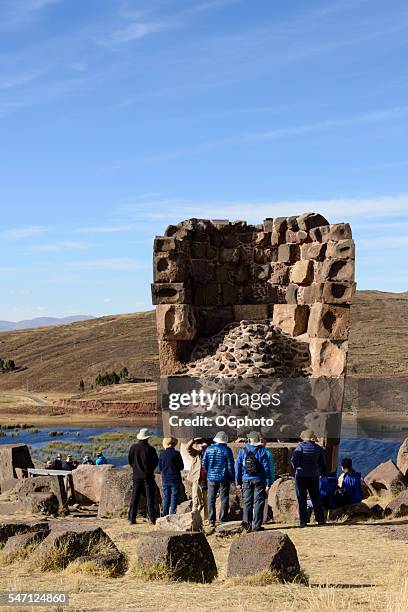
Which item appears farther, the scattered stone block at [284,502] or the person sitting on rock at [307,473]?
the scattered stone block at [284,502]

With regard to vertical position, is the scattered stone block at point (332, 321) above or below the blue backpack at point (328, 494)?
above

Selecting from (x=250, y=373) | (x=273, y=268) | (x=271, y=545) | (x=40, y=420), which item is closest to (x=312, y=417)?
(x=250, y=373)

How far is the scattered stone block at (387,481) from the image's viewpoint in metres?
15.7

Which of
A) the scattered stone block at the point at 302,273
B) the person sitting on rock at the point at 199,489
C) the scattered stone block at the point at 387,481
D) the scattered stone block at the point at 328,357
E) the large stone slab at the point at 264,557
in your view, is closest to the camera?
the large stone slab at the point at 264,557

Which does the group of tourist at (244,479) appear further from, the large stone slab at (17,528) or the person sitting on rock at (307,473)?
the large stone slab at (17,528)

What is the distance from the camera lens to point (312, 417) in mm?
16688

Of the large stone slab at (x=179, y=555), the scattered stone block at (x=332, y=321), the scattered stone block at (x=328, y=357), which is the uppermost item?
the scattered stone block at (x=332, y=321)

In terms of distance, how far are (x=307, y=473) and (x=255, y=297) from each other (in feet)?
23.5

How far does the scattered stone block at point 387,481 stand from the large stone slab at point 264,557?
302 inches

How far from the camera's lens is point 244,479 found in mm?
11805

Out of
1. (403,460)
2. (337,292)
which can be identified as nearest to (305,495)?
(337,292)

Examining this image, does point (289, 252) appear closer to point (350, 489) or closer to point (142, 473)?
point (350, 489)

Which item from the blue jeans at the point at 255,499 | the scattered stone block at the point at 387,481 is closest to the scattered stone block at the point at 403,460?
the scattered stone block at the point at 387,481

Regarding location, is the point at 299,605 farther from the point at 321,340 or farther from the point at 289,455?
the point at 321,340
